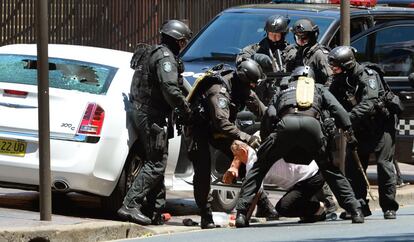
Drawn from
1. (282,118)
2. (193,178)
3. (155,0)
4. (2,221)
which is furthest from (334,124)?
(155,0)

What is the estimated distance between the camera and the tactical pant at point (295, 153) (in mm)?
12922

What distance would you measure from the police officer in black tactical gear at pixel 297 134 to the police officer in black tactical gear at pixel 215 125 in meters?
0.27

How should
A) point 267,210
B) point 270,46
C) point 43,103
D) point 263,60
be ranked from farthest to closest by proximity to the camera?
point 270,46 → point 263,60 → point 267,210 → point 43,103

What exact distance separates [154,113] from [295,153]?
1395mm

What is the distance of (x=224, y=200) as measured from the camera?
14391 mm

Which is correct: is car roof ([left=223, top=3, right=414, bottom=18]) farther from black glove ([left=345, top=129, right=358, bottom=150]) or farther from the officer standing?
black glove ([left=345, top=129, right=358, bottom=150])

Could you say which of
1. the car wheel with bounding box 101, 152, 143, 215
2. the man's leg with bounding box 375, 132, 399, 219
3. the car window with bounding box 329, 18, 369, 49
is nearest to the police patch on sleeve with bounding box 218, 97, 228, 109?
the car wheel with bounding box 101, 152, 143, 215

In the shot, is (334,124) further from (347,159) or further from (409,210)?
(409,210)

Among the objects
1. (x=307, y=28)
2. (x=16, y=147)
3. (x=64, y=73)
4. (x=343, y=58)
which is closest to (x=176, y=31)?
(x=64, y=73)

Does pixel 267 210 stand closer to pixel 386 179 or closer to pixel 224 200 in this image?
pixel 224 200

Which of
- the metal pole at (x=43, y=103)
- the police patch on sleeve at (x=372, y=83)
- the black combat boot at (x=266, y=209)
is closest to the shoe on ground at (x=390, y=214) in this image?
the black combat boot at (x=266, y=209)

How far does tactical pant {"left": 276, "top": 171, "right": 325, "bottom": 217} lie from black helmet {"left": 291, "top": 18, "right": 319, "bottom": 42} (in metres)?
1.91

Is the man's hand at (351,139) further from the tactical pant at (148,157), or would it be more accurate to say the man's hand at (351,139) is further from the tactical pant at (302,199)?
the tactical pant at (148,157)

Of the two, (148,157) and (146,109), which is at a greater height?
(146,109)
